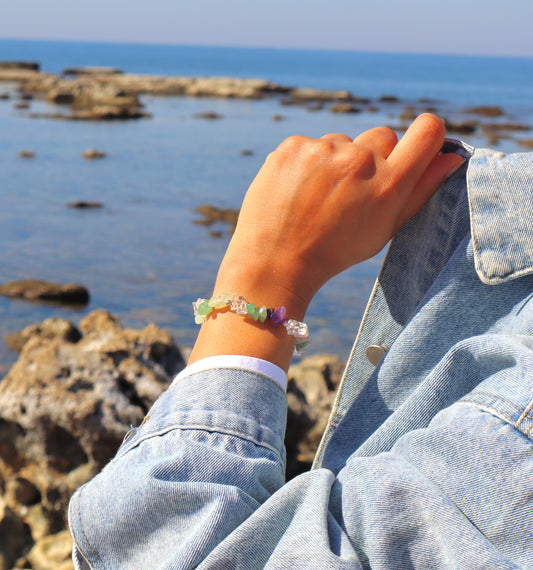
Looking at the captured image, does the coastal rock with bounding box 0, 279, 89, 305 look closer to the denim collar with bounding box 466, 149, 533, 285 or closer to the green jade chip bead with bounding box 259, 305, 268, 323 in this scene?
the green jade chip bead with bounding box 259, 305, 268, 323

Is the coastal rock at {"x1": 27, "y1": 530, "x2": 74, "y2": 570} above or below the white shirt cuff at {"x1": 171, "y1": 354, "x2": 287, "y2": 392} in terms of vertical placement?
below

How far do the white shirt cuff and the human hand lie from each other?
153mm

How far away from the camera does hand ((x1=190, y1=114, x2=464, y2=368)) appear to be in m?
1.21

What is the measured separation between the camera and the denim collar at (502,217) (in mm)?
1160

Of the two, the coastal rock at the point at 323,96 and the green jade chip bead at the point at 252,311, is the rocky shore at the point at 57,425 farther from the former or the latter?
the coastal rock at the point at 323,96

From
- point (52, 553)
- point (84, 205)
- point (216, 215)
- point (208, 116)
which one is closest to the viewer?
point (52, 553)

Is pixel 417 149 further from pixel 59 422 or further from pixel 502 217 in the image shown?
pixel 59 422

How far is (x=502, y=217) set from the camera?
1.19m

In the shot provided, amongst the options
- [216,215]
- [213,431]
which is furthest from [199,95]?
[213,431]

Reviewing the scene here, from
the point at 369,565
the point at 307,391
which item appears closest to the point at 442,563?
the point at 369,565

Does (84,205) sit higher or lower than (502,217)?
lower

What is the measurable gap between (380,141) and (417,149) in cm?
8

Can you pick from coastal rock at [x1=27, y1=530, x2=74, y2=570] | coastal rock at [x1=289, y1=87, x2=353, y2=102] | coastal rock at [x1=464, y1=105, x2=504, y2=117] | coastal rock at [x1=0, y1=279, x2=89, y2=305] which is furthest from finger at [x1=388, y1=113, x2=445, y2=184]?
coastal rock at [x1=289, y1=87, x2=353, y2=102]

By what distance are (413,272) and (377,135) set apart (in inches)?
13.2
